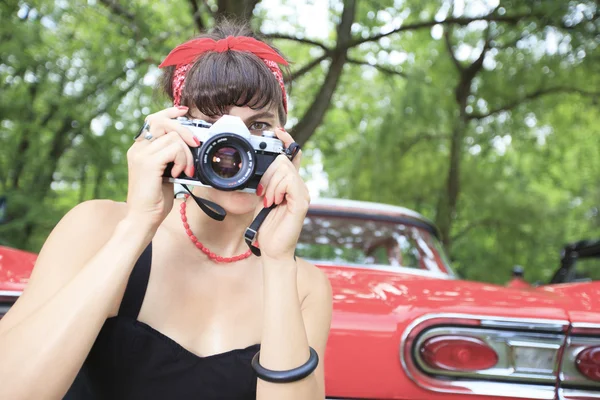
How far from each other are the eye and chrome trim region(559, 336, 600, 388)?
119 cm

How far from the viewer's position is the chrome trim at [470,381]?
1915 millimetres

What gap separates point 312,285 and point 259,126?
1.69 ft

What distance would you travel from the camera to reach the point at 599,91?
9.34 m

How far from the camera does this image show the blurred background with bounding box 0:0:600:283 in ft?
19.3

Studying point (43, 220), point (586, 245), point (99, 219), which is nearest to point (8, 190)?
point (43, 220)

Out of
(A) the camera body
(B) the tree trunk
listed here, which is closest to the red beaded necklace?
(A) the camera body

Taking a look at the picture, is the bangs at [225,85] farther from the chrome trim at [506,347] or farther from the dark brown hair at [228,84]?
the chrome trim at [506,347]

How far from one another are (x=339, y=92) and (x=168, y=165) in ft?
35.7

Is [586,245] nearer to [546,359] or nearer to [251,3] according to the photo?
[546,359]


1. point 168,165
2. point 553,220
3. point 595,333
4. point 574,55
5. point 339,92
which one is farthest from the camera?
point 339,92

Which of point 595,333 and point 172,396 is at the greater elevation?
point 595,333

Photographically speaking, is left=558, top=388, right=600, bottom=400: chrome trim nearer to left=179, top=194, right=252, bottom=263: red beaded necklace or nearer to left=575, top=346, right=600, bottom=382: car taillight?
left=575, top=346, right=600, bottom=382: car taillight

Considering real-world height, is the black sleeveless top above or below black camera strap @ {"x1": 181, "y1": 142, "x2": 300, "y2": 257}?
below

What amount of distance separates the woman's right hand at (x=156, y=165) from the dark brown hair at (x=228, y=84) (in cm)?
19
